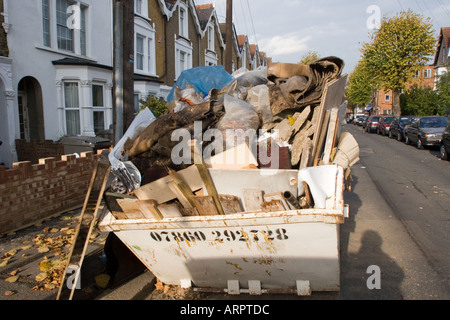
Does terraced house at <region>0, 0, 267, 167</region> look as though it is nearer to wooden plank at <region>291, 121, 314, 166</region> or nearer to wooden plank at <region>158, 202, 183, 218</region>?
wooden plank at <region>291, 121, 314, 166</region>

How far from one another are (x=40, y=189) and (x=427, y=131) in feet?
53.5

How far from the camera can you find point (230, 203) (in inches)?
127

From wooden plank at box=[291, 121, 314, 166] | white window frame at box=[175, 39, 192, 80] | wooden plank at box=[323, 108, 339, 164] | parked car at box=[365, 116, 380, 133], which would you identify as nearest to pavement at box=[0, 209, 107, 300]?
wooden plank at box=[291, 121, 314, 166]

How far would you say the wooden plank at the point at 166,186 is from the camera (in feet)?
10.8

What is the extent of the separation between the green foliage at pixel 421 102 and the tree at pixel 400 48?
248cm

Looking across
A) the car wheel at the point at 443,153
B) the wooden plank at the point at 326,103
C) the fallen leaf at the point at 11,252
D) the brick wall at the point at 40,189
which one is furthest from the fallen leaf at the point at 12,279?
the car wheel at the point at 443,153

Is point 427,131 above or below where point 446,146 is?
above

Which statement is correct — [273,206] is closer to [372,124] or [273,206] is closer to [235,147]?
[235,147]

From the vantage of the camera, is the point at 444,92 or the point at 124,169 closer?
the point at 124,169

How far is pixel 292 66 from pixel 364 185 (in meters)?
4.87

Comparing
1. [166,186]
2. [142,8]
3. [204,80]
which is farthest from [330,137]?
[142,8]

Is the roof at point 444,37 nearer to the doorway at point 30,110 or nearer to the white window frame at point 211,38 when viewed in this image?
the white window frame at point 211,38

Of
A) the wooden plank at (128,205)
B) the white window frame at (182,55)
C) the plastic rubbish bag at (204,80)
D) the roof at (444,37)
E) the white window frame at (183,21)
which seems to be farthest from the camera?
the roof at (444,37)

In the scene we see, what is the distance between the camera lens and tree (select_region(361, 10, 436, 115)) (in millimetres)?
29594
